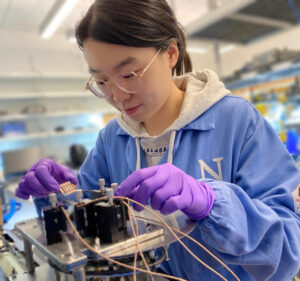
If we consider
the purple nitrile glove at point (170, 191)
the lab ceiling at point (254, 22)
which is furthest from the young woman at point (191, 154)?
the lab ceiling at point (254, 22)

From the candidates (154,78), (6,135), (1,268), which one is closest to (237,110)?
(154,78)

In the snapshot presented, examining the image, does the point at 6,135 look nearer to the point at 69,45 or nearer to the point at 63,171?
the point at 69,45

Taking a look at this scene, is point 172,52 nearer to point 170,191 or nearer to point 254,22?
point 170,191

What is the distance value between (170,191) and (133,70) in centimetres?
35

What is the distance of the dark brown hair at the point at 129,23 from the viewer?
0.70 meters

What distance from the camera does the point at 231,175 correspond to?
2.52 feet

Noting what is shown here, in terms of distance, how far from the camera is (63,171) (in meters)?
1.03

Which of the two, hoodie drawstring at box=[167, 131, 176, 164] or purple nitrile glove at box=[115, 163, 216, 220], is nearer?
purple nitrile glove at box=[115, 163, 216, 220]

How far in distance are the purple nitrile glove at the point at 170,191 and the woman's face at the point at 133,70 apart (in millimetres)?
256

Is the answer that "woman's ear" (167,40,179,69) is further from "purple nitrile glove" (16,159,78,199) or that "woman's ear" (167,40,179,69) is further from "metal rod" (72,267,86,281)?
"metal rod" (72,267,86,281)

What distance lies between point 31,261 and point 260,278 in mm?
564

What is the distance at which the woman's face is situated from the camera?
0.71 m

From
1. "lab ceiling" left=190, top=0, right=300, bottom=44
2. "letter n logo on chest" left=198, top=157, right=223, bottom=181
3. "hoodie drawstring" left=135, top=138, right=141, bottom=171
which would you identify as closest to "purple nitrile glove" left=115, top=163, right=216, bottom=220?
"letter n logo on chest" left=198, top=157, right=223, bottom=181

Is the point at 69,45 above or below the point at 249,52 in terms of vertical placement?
above
